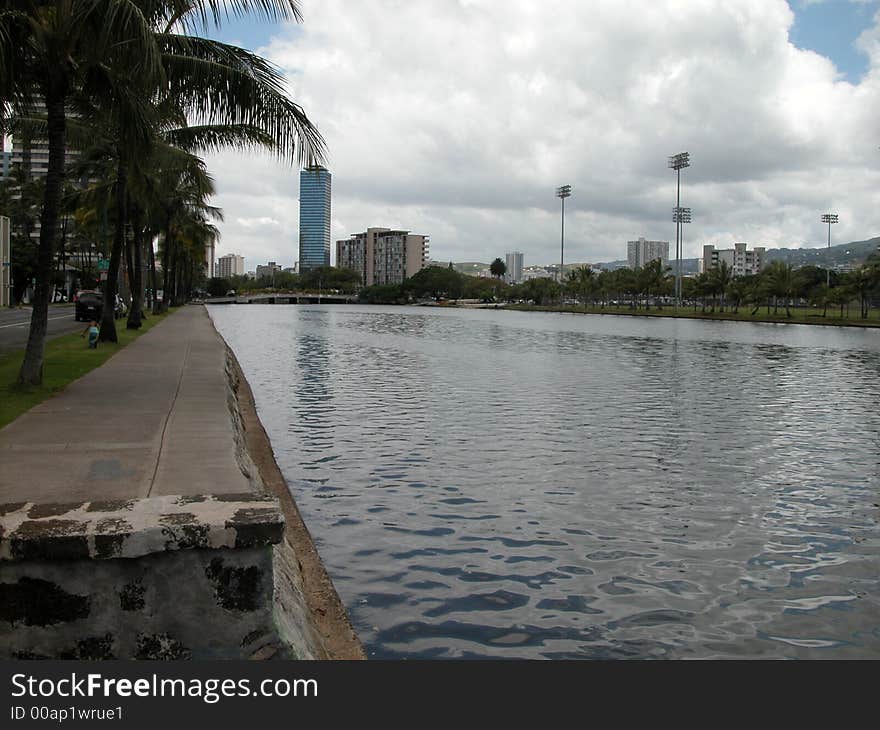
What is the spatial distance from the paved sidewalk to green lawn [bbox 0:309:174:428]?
0.24 m

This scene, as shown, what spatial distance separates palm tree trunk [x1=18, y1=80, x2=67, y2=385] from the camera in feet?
44.8

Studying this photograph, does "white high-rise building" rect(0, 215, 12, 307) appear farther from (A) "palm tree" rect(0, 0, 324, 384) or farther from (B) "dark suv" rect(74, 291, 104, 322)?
→ (A) "palm tree" rect(0, 0, 324, 384)

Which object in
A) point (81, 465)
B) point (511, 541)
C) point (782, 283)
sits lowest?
point (511, 541)

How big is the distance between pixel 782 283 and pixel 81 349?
82.4 m

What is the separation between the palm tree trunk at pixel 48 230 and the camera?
44.8 ft

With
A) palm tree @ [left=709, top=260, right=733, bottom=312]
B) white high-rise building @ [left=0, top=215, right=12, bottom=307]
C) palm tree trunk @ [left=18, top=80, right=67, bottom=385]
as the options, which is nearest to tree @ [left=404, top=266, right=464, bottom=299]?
palm tree @ [left=709, top=260, right=733, bottom=312]

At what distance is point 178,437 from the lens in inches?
361

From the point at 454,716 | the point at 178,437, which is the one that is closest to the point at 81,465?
the point at 178,437

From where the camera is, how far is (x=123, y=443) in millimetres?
8812

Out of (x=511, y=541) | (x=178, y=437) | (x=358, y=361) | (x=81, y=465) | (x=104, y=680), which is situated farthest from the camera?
(x=358, y=361)

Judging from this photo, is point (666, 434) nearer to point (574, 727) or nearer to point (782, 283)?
point (574, 727)

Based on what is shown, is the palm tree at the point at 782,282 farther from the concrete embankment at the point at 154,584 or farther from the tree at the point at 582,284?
the concrete embankment at the point at 154,584

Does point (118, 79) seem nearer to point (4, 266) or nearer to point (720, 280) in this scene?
point (4, 266)

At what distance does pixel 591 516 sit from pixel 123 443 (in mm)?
4877
